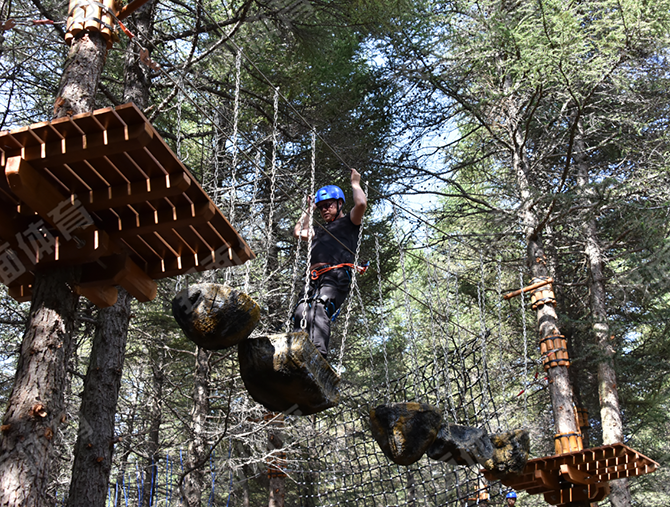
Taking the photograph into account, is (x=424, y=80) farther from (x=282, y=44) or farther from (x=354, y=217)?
(x=354, y=217)

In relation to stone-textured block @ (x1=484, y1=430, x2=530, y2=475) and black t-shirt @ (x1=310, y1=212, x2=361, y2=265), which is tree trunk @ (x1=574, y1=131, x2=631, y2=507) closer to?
stone-textured block @ (x1=484, y1=430, x2=530, y2=475)

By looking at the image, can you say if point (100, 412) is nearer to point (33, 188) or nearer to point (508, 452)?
point (33, 188)

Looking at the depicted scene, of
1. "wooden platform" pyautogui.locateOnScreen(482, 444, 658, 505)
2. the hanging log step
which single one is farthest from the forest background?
the hanging log step

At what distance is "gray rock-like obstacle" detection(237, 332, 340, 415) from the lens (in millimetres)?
2738

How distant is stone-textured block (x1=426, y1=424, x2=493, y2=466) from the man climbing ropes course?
0.96 metres

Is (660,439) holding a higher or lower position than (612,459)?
higher

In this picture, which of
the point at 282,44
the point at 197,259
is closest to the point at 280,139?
the point at 282,44

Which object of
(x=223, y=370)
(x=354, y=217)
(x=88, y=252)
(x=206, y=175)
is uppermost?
(x=206, y=175)

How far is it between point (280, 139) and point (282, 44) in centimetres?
124

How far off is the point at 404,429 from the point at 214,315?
4.45 feet

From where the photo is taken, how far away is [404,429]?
338 cm

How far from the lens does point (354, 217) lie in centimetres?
389

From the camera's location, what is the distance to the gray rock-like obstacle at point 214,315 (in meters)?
2.75

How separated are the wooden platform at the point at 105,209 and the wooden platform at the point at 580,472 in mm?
4007
